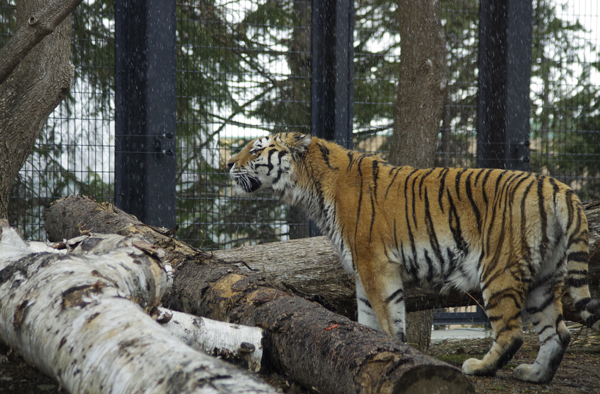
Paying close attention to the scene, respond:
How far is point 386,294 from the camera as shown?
325 centimetres

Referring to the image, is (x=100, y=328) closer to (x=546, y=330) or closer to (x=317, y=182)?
(x=317, y=182)

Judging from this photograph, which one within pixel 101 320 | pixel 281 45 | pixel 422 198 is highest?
pixel 281 45

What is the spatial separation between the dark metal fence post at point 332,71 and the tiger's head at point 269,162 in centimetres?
151

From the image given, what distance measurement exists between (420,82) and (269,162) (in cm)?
163

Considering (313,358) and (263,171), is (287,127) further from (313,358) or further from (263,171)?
(313,358)

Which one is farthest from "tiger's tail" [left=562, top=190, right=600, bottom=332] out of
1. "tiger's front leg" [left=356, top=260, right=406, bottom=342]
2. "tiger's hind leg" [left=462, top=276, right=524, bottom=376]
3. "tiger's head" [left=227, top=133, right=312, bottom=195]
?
"tiger's head" [left=227, top=133, right=312, bottom=195]

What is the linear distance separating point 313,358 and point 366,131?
12.8 feet

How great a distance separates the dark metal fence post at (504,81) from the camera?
555 centimetres

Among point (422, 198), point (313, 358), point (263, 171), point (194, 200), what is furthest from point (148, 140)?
point (313, 358)

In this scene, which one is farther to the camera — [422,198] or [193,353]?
[422,198]

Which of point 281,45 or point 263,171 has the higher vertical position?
point 281,45

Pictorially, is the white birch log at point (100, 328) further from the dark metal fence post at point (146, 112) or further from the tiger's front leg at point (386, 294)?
the dark metal fence post at point (146, 112)

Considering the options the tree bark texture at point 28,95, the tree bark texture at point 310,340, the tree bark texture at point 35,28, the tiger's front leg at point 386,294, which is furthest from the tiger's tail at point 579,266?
the tree bark texture at point 28,95

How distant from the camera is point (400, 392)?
1.65 meters
